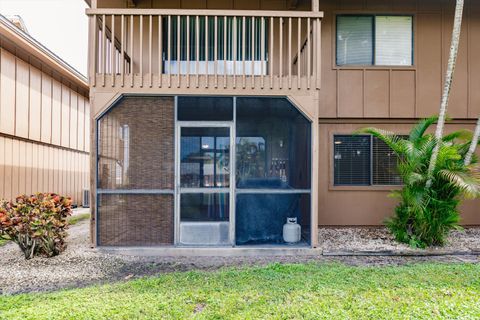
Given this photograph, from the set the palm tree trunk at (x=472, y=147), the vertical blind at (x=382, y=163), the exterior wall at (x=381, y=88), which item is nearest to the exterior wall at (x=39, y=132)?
the exterior wall at (x=381, y=88)

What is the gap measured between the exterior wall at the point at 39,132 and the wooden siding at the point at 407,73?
7.21 m

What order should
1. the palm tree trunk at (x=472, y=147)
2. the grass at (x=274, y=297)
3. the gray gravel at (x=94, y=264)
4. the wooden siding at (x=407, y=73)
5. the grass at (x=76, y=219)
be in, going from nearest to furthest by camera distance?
1. the grass at (x=274, y=297)
2. the gray gravel at (x=94, y=264)
3. the palm tree trunk at (x=472, y=147)
4. the wooden siding at (x=407, y=73)
5. the grass at (x=76, y=219)

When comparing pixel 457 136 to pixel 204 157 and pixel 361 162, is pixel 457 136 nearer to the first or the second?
pixel 361 162

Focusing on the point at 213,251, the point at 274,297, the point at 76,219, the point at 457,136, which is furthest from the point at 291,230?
the point at 76,219

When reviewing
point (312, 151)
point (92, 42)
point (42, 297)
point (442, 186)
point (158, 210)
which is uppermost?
point (92, 42)

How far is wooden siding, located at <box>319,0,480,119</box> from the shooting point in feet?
23.4

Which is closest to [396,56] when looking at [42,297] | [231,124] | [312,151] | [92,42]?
[312,151]

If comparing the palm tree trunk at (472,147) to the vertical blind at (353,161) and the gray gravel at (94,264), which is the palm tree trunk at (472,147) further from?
the vertical blind at (353,161)

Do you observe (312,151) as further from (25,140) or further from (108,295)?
(25,140)

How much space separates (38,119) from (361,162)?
836cm

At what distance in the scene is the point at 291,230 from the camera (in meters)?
5.67

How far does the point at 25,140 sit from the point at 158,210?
19.0ft

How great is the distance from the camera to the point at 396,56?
721 cm

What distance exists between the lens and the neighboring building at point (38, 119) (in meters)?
8.20
